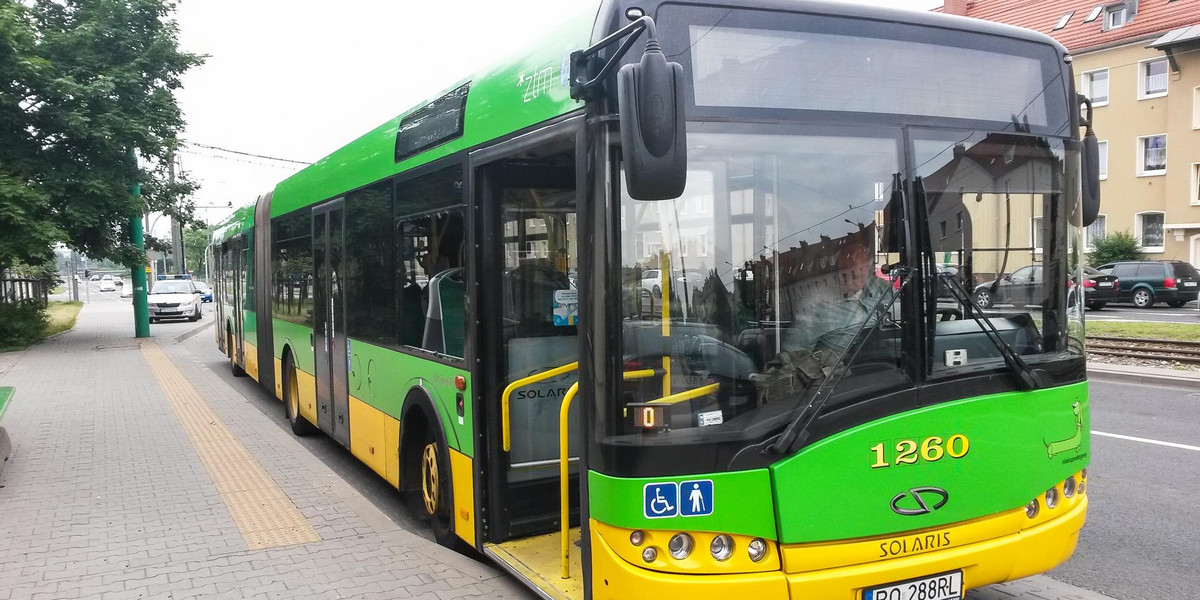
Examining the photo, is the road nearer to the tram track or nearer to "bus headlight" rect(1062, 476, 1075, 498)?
the tram track

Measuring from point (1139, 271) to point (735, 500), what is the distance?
3007cm

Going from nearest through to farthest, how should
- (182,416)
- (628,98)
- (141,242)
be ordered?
(628,98), (182,416), (141,242)

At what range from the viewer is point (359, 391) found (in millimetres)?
7117

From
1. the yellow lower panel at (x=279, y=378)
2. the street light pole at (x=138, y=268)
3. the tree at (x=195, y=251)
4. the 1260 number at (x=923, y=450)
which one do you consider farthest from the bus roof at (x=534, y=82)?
the tree at (x=195, y=251)

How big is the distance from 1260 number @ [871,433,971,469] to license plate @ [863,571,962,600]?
18.1 inches

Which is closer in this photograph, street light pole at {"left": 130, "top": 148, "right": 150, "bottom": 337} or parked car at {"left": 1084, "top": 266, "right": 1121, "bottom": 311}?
street light pole at {"left": 130, "top": 148, "right": 150, "bottom": 337}

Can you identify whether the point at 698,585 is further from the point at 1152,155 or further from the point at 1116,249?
the point at 1152,155

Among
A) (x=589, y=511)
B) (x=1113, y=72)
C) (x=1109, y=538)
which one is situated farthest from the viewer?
(x=1113, y=72)

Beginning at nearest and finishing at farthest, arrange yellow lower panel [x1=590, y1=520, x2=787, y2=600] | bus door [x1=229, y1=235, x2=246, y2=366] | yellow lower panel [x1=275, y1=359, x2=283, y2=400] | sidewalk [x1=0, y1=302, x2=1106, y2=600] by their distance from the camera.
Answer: yellow lower panel [x1=590, y1=520, x2=787, y2=600]
sidewalk [x1=0, y1=302, x2=1106, y2=600]
yellow lower panel [x1=275, y1=359, x2=283, y2=400]
bus door [x1=229, y1=235, x2=246, y2=366]

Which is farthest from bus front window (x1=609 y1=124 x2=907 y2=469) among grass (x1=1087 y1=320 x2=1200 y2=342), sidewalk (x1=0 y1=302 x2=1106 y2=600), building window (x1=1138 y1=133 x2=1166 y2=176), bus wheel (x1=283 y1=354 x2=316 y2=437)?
building window (x1=1138 y1=133 x2=1166 y2=176)

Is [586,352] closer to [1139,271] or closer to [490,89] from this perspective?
[490,89]

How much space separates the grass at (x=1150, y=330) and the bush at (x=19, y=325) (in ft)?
77.3

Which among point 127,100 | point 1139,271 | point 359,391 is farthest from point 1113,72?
point 359,391

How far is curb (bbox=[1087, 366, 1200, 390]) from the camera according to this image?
11.8 metres
